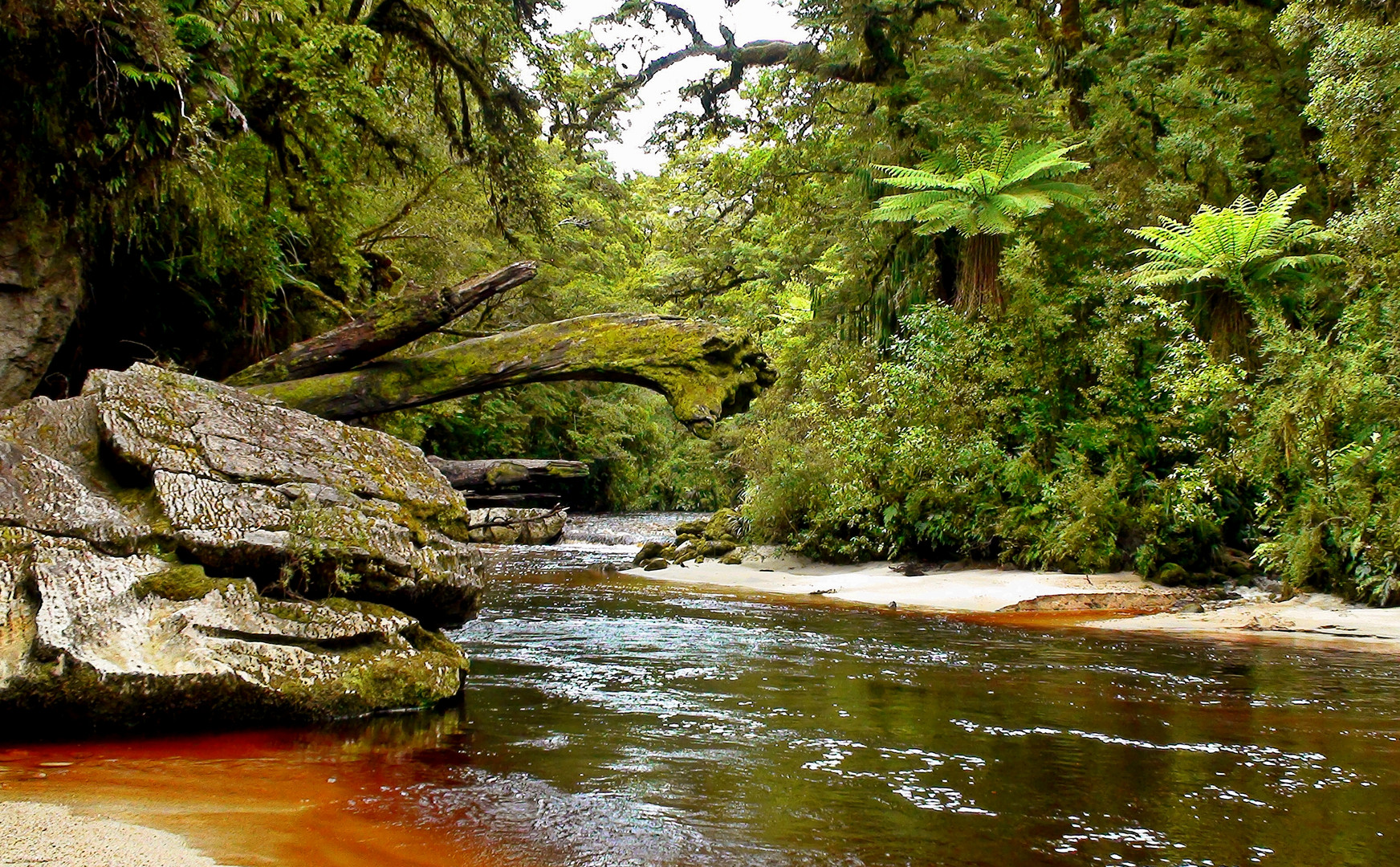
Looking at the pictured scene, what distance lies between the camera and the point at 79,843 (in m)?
2.46

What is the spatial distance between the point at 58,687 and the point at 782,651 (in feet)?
14.9

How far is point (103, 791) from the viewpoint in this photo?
9.77 feet

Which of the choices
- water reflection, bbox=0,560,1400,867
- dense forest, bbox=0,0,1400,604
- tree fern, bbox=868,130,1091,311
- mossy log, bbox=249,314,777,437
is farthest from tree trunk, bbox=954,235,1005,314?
water reflection, bbox=0,560,1400,867

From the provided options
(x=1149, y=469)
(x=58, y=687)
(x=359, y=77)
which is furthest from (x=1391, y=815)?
(x=359, y=77)

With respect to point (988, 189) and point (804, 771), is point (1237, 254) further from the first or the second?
point (804, 771)

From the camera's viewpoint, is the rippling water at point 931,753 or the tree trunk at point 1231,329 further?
the tree trunk at point 1231,329

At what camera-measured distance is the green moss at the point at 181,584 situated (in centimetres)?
387

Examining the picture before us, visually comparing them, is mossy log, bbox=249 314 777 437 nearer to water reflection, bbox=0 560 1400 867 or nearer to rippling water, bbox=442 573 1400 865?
rippling water, bbox=442 573 1400 865

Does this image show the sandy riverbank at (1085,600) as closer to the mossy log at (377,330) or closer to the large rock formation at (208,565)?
the mossy log at (377,330)

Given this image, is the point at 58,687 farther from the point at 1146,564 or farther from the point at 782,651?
the point at 1146,564

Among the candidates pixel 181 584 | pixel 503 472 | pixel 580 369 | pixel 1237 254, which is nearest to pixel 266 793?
pixel 181 584

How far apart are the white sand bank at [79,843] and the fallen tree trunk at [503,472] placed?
767 inches

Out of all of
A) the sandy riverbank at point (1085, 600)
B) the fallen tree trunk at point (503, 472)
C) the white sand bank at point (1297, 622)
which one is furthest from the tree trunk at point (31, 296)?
the fallen tree trunk at point (503, 472)

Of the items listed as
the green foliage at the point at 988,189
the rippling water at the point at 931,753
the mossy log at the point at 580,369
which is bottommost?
the rippling water at the point at 931,753
